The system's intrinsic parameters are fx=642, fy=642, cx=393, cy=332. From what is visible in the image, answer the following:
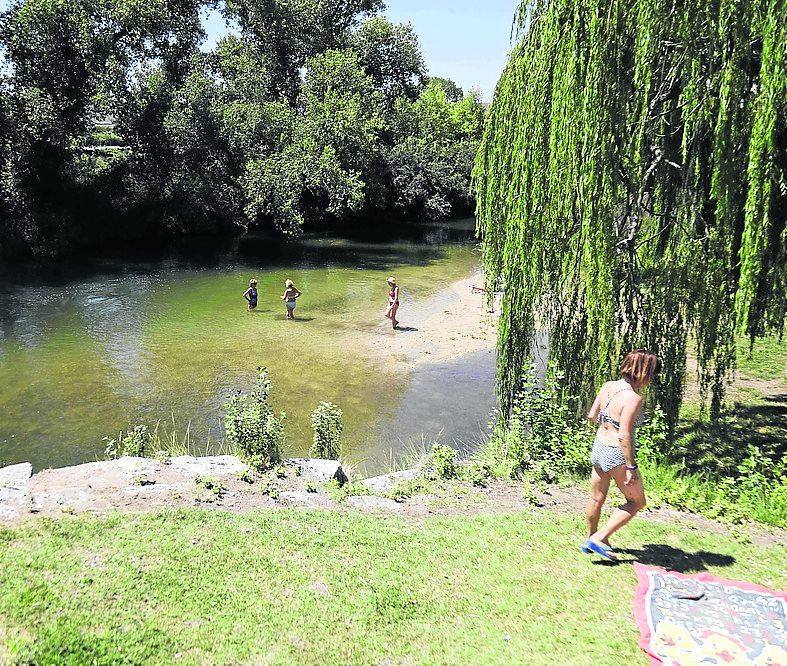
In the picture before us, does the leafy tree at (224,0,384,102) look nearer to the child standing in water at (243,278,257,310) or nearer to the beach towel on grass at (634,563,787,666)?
the child standing in water at (243,278,257,310)

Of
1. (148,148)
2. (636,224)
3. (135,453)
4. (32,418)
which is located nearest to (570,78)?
(636,224)

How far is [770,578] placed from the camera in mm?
5246

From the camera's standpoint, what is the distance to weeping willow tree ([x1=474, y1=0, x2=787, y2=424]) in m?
6.55

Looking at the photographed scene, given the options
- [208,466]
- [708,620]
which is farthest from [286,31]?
[708,620]

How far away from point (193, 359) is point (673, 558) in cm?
1190

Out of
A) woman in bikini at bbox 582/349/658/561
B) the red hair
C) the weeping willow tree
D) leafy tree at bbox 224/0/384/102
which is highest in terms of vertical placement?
leafy tree at bbox 224/0/384/102

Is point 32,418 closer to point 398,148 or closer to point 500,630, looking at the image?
point 500,630

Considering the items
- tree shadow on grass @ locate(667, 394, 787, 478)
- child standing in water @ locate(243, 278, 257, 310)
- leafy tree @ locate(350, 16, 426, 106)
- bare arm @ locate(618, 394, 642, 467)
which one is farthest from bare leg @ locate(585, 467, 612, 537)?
leafy tree @ locate(350, 16, 426, 106)

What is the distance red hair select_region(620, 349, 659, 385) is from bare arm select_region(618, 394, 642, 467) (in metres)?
0.17

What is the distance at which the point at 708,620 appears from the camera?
4.54 meters

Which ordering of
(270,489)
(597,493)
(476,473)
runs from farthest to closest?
1. (476,473)
2. (270,489)
3. (597,493)

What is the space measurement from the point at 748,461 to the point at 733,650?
337 cm

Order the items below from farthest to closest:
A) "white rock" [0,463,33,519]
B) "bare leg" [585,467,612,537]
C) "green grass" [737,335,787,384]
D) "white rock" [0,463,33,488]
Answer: "green grass" [737,335,787,384], "white rock" [0,463,33,488], "white rock" [0,463,33,519], "bare leg" [585,467,612,537]

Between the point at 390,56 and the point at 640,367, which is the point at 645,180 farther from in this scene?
the point at 390,56
